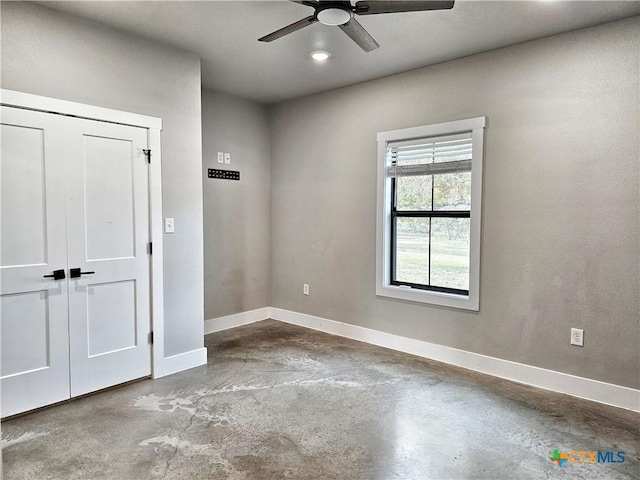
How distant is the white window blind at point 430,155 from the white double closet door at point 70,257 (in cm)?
235

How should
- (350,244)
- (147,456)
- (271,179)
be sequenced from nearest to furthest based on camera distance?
(147,456), (350,244), (271,179)

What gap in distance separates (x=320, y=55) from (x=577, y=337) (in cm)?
311

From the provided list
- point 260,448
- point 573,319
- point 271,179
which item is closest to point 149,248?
point 260,448

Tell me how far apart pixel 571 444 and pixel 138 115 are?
383 cm

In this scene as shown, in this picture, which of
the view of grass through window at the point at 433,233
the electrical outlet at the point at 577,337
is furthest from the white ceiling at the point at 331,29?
the electrical outlet at the point at 577,337

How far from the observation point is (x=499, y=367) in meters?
3.54

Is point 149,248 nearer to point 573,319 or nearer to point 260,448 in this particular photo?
point 260,448

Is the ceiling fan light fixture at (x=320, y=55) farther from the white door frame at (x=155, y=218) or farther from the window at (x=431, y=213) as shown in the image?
the white door frame at (x=155, y=218)

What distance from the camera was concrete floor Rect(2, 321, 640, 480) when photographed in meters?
2.26

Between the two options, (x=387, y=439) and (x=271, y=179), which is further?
(x=271, y=179)

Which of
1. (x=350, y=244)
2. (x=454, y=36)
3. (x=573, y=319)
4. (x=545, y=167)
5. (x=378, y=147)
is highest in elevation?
(x=454, y=36)

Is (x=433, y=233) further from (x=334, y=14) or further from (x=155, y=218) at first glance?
(x=155, y=218)

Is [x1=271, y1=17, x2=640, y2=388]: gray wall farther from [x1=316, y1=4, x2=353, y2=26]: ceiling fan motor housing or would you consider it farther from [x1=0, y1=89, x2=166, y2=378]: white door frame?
[x1=0, y1=89, x2=166, y2=378]: white door frame

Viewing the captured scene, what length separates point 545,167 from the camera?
3283mm
